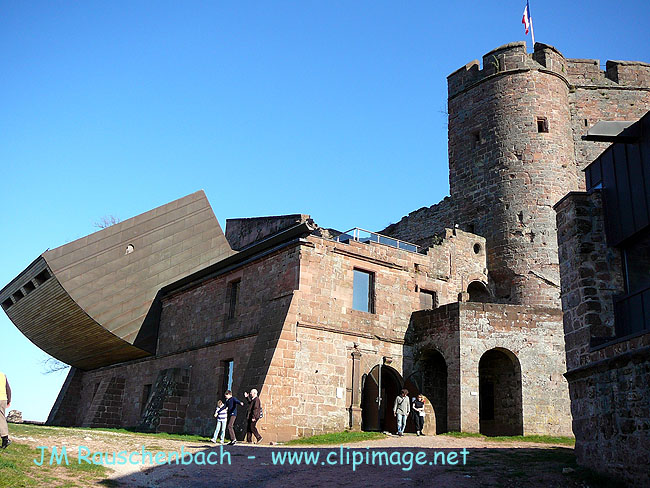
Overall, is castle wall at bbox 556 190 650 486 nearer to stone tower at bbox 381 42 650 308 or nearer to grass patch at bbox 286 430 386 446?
grass patch at bbox 286 430 386 446

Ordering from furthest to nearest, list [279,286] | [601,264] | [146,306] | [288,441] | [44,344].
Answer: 1. [44,344]
2. [146,306]
3. [279,286]
4. [288,441]
5. [601,264]

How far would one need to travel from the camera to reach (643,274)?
444 inches

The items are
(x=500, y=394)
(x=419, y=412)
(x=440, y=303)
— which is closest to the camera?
(x=419, y=412)

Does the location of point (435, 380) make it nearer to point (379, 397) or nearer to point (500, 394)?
point (500, 394)

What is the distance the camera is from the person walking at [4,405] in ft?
35.4

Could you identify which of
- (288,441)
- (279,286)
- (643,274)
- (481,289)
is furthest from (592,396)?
(481,289)

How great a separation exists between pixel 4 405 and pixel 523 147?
20817mm

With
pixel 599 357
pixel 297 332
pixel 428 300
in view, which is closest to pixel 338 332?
pixel 297 332

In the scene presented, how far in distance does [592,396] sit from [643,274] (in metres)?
2.34

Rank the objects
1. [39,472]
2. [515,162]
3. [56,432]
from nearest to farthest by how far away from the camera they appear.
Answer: [39,472] < [56,432] < [515,162]

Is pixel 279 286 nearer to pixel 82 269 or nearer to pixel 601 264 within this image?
pixel 82 269

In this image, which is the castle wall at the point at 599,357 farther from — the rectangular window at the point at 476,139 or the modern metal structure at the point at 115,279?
the modern metal structure at the point at 115,279

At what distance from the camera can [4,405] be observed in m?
11.1

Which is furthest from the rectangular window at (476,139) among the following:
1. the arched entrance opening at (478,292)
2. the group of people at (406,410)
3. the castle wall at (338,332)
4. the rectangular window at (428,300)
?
the group of people at (406,410)
